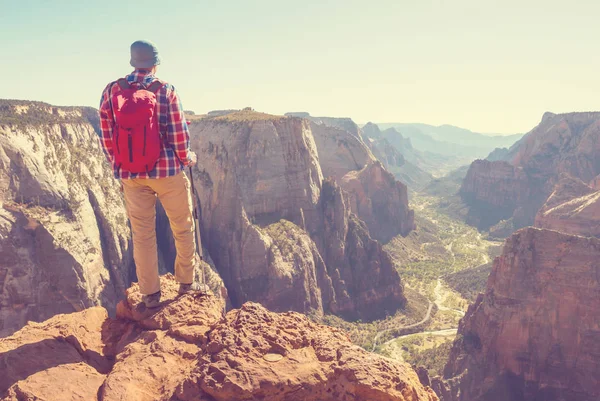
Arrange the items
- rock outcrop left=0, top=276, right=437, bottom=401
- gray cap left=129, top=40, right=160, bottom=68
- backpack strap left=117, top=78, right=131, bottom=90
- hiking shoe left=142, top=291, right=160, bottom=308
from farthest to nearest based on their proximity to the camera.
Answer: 1. hiking shoe left=142, top=291, right=160, bottom=308
2. gray cap left=129, top=40, right=160, bottom=68
3. backpack strap left=117, top=78, right=131, bottom=90
4. rock outcrop left=0, top=276, right=437, bottom=401

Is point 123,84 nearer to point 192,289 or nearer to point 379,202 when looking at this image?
point 192,289

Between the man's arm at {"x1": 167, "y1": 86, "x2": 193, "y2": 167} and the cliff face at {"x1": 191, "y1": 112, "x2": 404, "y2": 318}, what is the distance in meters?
37.9

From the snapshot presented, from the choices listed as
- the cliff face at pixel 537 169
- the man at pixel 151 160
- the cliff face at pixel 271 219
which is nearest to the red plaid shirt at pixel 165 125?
the man at pixel 151 160

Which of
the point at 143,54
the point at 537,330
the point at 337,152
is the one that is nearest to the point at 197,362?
the point at 143,54

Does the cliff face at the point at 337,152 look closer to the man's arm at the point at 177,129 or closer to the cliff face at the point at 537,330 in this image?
the cliff face at the point at 537,330

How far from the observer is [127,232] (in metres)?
37.5

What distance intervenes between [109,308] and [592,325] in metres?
34.5

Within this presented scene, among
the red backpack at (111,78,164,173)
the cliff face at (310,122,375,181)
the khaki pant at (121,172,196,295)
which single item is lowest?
the khaki pant at (121,172,196,295)

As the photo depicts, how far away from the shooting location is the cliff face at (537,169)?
9638 centimetres

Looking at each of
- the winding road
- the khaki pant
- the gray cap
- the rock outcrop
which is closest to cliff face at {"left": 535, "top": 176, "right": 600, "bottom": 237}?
the winding road

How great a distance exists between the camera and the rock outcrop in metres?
5.80

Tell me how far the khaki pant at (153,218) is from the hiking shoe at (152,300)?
0.25ft

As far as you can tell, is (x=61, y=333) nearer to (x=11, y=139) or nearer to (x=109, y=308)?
(x=109, y=308)

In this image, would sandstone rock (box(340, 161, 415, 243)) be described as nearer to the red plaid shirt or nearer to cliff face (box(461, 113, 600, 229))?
cliff face (box(461, 113, 600, 229))
